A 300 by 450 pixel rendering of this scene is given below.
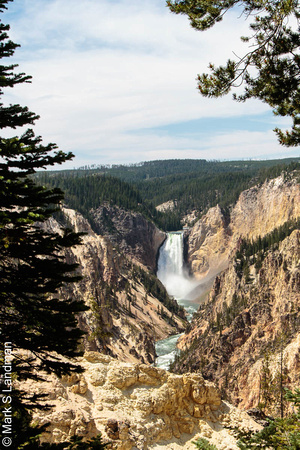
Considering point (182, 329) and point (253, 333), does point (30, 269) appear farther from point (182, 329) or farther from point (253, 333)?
point (182, 329)

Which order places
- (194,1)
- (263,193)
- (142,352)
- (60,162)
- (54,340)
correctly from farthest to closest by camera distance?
(263,193) < (142,352) < (194,1) < (60,162) < (54,340)

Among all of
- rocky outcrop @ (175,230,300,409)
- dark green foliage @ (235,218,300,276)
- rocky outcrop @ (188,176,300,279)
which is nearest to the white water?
rocky outcrop @ (188,176,300,279)

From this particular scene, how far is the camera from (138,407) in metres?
19.1

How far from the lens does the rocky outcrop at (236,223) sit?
129 metres

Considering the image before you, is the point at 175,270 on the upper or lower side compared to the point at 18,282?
lower

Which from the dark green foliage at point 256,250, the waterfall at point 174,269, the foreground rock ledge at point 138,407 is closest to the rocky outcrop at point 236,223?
the waterfall at point 174,269

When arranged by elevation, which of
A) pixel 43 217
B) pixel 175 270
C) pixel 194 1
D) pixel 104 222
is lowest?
pixel 175 270

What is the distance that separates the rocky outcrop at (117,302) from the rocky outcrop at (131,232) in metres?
25.8

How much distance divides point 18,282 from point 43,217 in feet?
4.38

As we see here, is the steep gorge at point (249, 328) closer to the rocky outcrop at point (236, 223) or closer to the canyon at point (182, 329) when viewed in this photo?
the canyon at point (182, 329)

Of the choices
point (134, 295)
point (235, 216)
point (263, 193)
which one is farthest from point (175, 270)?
point (134, 295)

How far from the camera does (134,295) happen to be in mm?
100375

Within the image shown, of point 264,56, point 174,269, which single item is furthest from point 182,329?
point 264,56

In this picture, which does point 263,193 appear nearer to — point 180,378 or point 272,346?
point 272,346
